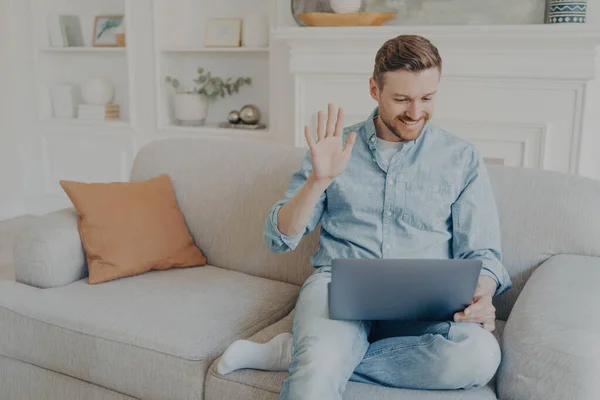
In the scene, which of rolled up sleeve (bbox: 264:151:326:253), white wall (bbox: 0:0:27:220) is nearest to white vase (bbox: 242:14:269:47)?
white wall (bbox: 0:0:27:220)

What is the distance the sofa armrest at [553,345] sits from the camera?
4.29ft

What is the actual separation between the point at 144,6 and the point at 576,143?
2.52m

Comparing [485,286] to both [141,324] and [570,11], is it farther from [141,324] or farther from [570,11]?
[570,11]

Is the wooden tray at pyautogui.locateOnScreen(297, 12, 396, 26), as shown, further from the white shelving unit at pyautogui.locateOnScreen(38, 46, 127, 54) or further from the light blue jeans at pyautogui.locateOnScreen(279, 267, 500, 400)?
the light blue jeans at pyautogui.locateOnScreen(279, 267, 500, 400)

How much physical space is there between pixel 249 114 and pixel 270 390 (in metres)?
2.62

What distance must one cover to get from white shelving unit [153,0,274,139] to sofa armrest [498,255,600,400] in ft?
8.34

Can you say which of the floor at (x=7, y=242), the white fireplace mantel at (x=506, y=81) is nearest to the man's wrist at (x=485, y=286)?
the white fireplace mantel at (x=506, y=81)

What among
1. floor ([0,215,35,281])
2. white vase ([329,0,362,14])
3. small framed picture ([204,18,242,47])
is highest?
white vase ([329,0,362,14])

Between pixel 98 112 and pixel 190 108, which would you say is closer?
pixel 190 108

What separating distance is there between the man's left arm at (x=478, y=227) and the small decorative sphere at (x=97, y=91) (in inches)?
124

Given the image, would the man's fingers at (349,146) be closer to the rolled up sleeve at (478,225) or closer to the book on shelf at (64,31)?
the rolled up sleeve at (478,225)

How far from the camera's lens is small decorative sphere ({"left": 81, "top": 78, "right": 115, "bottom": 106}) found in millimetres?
4316

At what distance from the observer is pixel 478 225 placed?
1672 mm

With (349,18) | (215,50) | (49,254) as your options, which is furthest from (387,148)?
(215,50)
